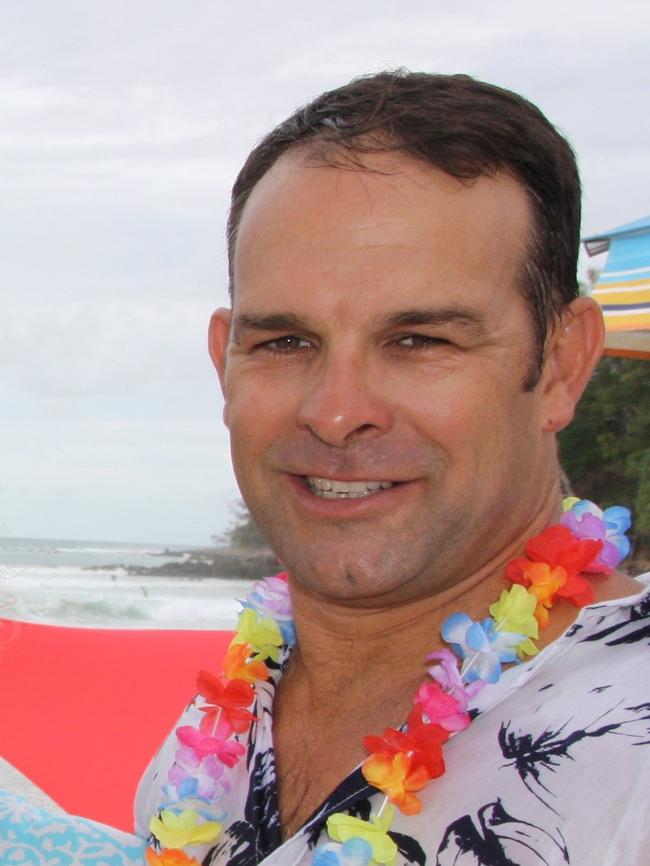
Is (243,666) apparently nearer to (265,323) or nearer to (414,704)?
(414,704)

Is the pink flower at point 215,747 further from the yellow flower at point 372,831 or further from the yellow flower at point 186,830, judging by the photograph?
the yellow flower at point 372,831

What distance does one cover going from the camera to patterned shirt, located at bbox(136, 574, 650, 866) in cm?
117

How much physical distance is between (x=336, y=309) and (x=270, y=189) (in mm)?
297

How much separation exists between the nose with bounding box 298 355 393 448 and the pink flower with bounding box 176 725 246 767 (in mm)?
599

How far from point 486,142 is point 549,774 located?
86 centimetres

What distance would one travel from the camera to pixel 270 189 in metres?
1.65

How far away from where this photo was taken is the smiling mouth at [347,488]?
4.92ft

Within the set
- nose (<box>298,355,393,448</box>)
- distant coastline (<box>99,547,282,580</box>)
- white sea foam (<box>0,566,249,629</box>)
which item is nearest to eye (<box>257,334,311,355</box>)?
nose (<box>298,355,393,448</box>)

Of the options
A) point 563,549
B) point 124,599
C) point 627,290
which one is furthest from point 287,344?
point 124,599

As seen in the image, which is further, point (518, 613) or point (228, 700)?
point (228, 700)

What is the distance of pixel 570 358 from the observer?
64.2 inches

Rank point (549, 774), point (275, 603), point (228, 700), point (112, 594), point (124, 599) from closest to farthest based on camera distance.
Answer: point (549, 774)
point (228, 700)
point (275, 603)
point (124, 599)
point (112, 594)

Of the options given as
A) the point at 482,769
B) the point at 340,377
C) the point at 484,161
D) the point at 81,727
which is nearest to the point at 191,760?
the point at 482,769

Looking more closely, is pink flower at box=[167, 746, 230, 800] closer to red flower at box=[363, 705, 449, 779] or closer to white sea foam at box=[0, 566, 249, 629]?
red flower at box=[363, 705, 449, 779]
